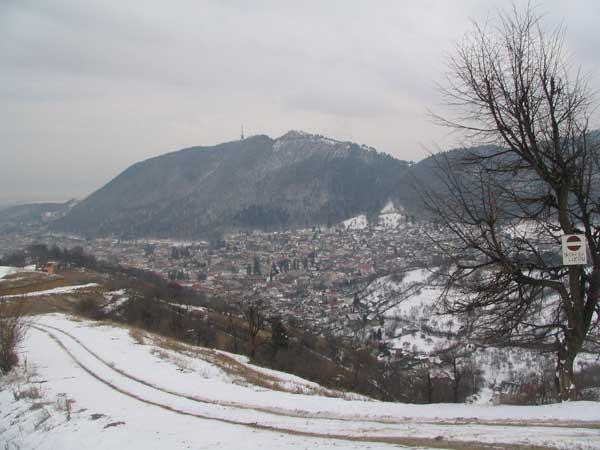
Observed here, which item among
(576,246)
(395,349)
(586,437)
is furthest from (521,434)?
(395,349)

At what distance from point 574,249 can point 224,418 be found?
661 centimetres

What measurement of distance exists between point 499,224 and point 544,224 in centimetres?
85

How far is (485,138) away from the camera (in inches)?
335

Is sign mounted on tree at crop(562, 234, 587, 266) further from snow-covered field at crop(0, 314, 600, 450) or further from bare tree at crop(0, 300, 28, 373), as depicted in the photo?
bare tree at crop(0, 300, 28, 373)

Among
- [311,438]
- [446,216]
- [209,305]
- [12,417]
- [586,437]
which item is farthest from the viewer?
[209,305]

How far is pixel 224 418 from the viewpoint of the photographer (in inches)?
325

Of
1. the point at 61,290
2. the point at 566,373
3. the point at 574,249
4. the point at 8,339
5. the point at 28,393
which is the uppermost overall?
the point at 574,249

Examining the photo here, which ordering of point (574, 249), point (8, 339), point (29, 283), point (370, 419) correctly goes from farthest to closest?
point (29, 283) → point (8, 339) → point (370, 419) → point (574, 249)

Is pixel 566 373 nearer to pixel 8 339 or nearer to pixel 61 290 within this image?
pixel 8 339

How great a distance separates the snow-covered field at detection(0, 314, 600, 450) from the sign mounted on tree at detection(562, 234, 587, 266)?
7.38ft

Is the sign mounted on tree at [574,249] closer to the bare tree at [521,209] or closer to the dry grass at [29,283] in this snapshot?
the bare tree at [521,209]

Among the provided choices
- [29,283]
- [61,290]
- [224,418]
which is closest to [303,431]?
[224,418]

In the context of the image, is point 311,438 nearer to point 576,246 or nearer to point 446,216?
point 446,216

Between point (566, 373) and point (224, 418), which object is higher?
point (566, 373)
